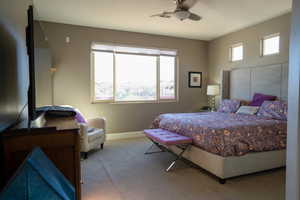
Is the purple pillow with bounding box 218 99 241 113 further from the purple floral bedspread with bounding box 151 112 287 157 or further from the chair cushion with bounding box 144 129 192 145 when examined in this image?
the chair cushion with bounding box 144 129 192 145

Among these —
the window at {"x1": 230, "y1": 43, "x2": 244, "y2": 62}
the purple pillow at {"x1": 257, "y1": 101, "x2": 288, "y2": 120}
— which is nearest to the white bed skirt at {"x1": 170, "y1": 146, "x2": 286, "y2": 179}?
the purple pillow at {"x1": 257, "y1": 101, "x2": 288, "y2": 120}

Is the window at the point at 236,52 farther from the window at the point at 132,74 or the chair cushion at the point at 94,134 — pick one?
the chair cushion at the point at 94,134

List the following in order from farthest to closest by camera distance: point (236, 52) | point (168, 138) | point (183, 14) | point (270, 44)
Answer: point (236, 52)
point (270, 44)
point (183, 14)
point (168, 138)

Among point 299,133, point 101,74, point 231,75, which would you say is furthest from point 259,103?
point 101,74

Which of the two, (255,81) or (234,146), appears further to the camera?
(255,81)

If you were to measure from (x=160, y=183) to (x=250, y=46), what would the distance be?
3719 millimetres

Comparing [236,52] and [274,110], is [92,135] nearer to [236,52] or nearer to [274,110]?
[274,110]

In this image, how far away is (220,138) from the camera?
2490mm

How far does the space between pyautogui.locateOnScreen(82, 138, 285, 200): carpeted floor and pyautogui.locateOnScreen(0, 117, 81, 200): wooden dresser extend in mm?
916

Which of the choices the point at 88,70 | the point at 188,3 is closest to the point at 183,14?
the point at 188,3

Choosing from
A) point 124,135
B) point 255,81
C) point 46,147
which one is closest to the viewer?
point 46,147

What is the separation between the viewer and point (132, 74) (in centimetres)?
494

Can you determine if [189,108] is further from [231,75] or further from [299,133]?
[299,133]

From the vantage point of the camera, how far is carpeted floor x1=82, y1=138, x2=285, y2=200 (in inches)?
86.0
